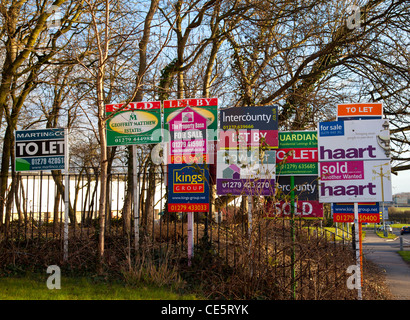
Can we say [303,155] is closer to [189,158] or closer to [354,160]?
[354,160]

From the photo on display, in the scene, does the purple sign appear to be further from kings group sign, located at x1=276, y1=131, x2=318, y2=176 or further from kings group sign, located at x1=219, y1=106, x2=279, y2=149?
kings group sign, located at x1=276, y1=131, x2=318, y2=176

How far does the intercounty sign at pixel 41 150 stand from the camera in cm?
994

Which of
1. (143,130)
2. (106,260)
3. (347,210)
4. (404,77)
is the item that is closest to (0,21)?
(143,130)

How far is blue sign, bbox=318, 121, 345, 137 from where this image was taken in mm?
8516

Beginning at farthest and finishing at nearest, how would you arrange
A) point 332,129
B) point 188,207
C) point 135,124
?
point 135,124, point 188,207, point 332,129

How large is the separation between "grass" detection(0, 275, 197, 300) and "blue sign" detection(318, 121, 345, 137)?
4.13 metres

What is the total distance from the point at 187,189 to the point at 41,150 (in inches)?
143

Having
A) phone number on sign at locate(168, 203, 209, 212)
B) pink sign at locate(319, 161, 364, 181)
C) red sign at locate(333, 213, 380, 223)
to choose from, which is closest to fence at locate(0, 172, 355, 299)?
phone number on sign at locate(168, 203, 209, 212)

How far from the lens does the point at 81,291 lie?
24.8ft

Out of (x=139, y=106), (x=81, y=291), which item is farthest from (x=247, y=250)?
(x=139, y=106)

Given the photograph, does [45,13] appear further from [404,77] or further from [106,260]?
[404,77]

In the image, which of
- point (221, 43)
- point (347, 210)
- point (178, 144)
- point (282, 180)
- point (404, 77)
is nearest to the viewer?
point (347, 210)

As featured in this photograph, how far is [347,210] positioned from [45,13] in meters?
9.41

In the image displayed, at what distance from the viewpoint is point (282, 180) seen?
10.6 m
